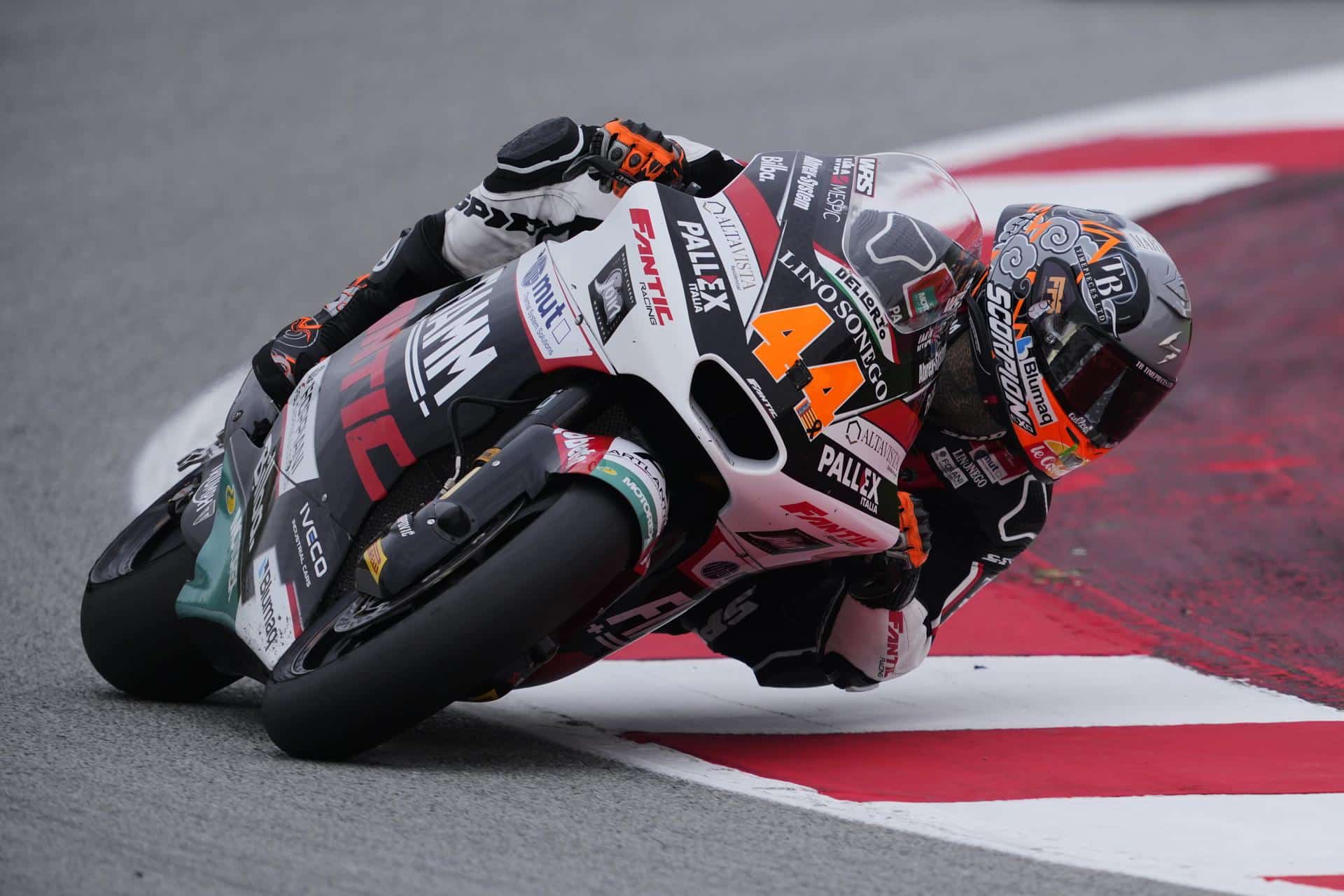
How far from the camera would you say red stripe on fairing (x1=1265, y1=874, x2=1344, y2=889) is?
Result: 112 inches

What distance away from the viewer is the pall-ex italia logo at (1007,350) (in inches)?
144

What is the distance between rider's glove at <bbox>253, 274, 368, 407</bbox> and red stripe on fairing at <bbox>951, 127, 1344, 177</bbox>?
18.8 ft

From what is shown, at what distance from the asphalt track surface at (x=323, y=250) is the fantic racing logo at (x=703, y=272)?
0.93 meters

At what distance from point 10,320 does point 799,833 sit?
4937mm

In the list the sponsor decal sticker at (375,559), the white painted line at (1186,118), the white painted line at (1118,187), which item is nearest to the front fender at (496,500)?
the sponsor decal sticker at (375,559)

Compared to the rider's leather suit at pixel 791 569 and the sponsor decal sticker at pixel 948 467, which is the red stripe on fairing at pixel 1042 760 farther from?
the sponsor decal sticker at pixel 948 467

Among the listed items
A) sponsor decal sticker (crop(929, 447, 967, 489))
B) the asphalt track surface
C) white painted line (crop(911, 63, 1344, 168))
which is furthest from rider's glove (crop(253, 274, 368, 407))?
white painted line (crop(911, 63, 1344, 168))

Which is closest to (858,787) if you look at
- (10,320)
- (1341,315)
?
(10,320)

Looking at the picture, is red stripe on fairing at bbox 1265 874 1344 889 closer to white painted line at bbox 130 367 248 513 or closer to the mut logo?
the mut logo

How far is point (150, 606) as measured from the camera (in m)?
3.83

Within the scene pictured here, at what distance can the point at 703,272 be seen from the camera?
3.20 m

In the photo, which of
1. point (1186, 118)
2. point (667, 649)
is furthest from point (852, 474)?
point (1186, 118)

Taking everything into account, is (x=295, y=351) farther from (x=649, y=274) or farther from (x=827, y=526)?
(x=827, y=526)

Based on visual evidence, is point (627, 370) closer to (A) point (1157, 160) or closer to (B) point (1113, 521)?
(B) point (1113, 521)
